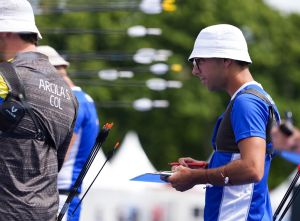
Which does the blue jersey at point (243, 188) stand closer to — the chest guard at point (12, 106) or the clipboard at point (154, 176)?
the clipboard at point (154, 176)

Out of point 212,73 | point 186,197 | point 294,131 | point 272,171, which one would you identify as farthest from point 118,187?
→ point 272,171

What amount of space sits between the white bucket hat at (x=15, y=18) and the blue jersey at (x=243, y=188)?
103cm

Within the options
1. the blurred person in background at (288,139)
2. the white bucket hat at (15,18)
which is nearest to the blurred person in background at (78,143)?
the white bucket hat at (15,18)

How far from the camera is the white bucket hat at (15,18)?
4.54 metres

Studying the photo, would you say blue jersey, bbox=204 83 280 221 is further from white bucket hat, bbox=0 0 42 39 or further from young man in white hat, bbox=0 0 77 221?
white bucket hat, bbox=0 0 42 39

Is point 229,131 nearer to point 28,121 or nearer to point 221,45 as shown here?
point 221,45

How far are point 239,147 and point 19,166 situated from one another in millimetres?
990

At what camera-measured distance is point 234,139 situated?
4508mm

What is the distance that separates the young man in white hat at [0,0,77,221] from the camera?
4.27m

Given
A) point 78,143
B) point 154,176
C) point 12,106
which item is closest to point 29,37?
point 12,106

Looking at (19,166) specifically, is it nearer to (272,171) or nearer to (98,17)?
(98,17)

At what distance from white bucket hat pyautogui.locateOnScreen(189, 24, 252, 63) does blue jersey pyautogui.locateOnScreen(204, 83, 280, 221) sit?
6.8 inches

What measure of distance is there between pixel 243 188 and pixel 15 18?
1.34 m

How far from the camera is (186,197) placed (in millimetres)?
14156
